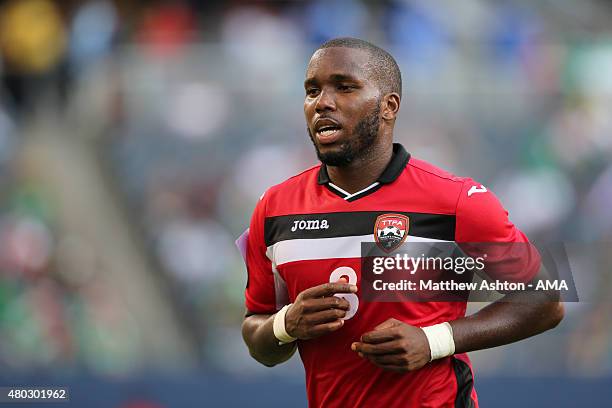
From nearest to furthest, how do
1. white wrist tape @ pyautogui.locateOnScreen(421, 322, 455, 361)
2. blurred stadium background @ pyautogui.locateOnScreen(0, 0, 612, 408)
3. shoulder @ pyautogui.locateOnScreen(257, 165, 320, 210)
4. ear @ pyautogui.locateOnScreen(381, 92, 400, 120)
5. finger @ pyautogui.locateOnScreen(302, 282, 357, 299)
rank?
1. finger @ pyautogui.locateOnScreen(302, 282, 357, 299)
2. white wrist tape @ pyautogui.locateOnScreen(421, 322, 455, 361)
3. ear @ pyautogui.locateOnScreen(381, 92, 400, 120)
4. shoulder @ pyautogui.locateOnScreen(257, 165, 320, 210)
5. blurred stadium background @ pyautogui.locateOnScreen(0, 0, 612, 408)

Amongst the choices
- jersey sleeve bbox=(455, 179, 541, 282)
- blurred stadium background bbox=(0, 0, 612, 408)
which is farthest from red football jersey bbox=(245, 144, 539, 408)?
blurred stadium background bbox=(0, 0, 612, 408)

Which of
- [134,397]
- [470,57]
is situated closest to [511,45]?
[470,57]

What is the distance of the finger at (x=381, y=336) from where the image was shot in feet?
7.99

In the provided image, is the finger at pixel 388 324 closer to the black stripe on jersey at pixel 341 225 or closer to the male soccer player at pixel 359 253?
the male soccer player at pixel 359 253

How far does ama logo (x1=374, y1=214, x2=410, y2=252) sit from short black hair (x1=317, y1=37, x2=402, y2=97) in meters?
0.44

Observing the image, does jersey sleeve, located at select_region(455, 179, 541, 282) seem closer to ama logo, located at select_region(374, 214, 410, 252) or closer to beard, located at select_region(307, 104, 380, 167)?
ama logo, located at select_region(374, 214, 410, 252)

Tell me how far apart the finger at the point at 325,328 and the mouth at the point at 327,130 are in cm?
62

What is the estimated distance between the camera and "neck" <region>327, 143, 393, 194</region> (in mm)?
2842

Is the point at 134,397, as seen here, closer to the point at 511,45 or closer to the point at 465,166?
the point at 465,166

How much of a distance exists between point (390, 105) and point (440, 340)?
32.2 inches

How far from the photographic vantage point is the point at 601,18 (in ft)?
26.6

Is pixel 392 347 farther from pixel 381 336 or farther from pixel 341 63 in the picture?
pixel 341 63

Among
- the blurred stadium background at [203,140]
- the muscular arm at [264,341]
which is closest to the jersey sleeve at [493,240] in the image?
the muscular arm at [264,341]

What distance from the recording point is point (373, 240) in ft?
8.89
